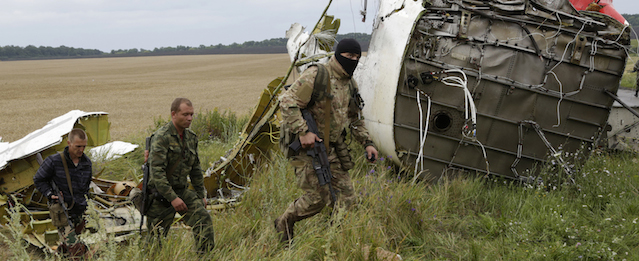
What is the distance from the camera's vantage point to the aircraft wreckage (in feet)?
17.6

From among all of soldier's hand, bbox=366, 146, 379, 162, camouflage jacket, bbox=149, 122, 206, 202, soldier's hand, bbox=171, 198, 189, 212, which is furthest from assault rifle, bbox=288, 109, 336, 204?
soldier's hand, bbox=171, 198, 189, 212

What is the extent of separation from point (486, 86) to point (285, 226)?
3080 mm

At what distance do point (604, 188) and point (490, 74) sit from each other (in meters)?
1.85

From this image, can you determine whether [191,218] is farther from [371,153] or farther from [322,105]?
[371,153]

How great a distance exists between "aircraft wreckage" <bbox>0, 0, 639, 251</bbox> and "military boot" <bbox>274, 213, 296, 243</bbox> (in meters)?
2.10

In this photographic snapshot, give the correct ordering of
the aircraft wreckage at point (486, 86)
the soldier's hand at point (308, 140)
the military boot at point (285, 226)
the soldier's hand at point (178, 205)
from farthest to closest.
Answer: the aircraft wreckage at point (486, 86), the military boot at point (285, 226), the soldier's hand at point (308, 140), the soldier's hand at point (178, 205)

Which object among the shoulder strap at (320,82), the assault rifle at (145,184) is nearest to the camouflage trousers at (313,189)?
the shoulder strap at (320,82)

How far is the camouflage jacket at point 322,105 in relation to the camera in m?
3.60

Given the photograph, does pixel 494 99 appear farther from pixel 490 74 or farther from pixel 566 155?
pixel 566 155

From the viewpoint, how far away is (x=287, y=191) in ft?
16.3

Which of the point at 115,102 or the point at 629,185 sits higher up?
the point at 629,185

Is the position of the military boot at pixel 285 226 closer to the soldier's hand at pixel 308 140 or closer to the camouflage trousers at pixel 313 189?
the camouflage trousers at pixel 313 189

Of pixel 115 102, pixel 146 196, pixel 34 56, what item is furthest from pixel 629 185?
pixel 34 56

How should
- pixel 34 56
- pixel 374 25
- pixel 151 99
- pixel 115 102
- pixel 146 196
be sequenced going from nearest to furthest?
pixel 146 196 < pixel 374 25 < pixel 115 102 < pixel 151 99 < pixel 34 56
